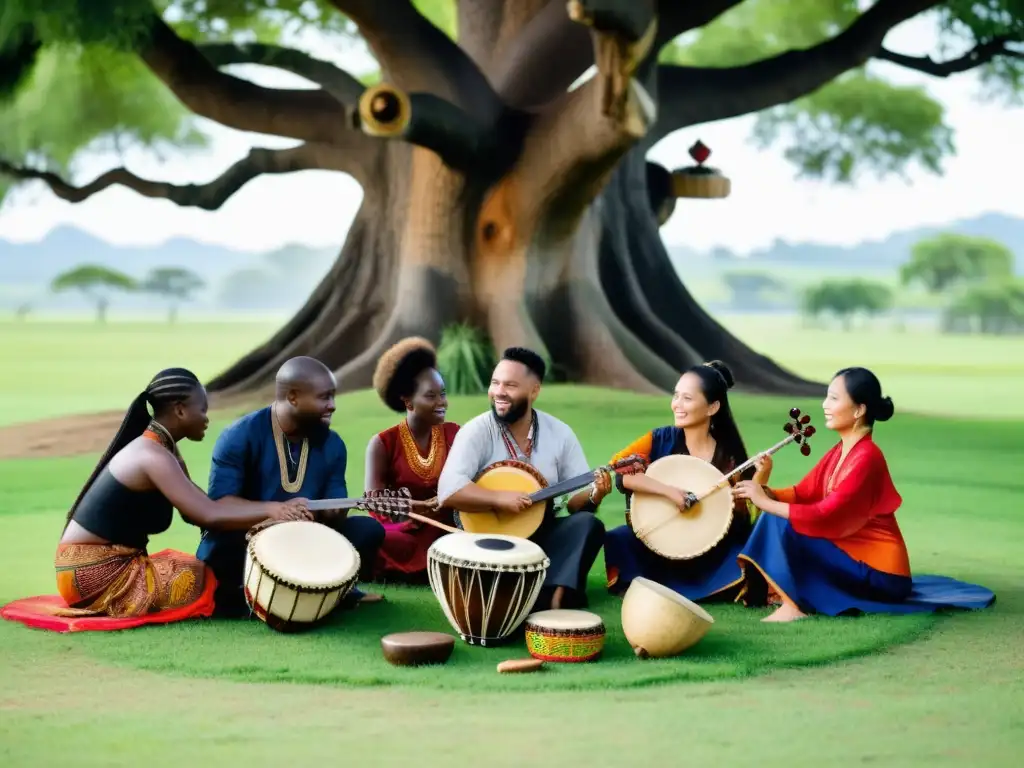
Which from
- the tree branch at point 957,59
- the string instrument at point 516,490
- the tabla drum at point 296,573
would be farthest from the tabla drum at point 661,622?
the tree branch at point 957,59

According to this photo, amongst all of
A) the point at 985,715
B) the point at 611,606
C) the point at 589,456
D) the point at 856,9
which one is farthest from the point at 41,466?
the point at 856,9

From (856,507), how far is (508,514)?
1.49 meters

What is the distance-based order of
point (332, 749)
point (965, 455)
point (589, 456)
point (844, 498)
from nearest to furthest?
point (332, 749)
point (844, 498)
point (589, 456)
point (965, 455)

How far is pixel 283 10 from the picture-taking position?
16641 millimetres

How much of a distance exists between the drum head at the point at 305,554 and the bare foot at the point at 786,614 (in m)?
1.77

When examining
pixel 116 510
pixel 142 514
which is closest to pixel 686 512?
pixel 142 514

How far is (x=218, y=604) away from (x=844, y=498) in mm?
2718

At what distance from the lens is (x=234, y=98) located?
15.0 metres

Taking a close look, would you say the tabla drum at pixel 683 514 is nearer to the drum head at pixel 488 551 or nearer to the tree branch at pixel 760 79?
the drum head at pixel 488 551

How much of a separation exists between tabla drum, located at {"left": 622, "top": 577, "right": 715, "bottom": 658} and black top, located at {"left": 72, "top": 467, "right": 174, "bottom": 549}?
80.4 inches

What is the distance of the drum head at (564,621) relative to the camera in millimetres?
5051

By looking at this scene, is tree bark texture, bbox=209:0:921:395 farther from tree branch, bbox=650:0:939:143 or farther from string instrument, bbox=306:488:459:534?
string instrument, bbox=306:488:459:534

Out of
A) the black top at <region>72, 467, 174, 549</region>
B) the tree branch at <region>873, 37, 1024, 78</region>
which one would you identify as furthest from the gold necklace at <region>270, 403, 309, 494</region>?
the tree branch at <region>873, 37, 1024, 78</region>

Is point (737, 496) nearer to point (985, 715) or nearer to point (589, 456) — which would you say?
point (985, 715)
